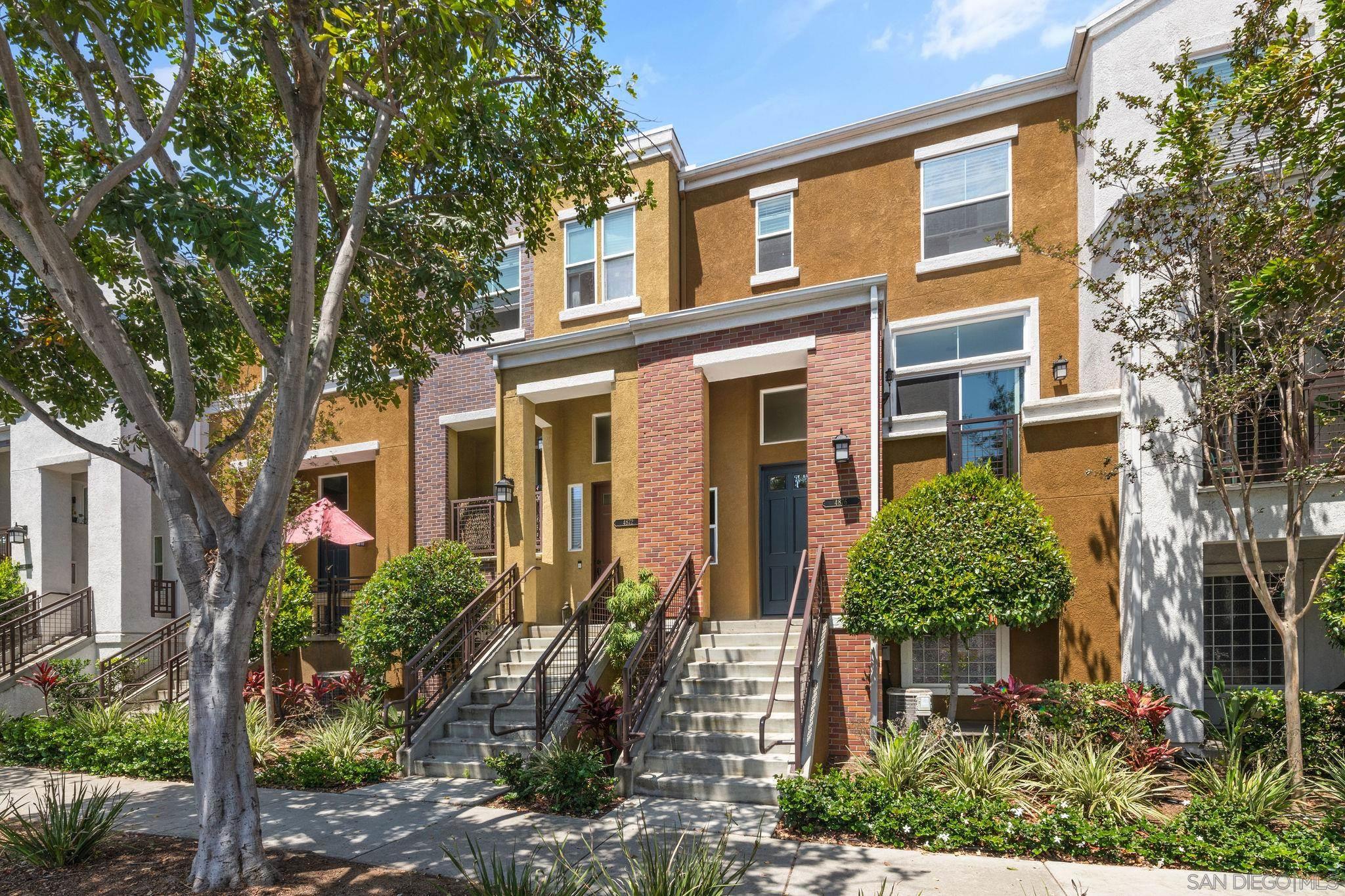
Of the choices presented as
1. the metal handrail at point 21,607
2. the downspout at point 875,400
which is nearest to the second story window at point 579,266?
the downspout at point 875,400

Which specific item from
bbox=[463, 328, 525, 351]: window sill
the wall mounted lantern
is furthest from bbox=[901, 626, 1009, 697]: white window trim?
bbox=[463, 328, 525, 351]: window sill

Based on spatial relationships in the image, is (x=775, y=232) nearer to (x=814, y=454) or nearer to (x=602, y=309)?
(x=602, y=309)

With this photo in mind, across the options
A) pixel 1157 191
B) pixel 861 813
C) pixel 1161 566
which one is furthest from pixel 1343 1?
pixel 861 813

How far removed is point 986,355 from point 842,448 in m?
3.20

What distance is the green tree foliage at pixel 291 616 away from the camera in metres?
13.0

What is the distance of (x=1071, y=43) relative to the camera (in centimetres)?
1158

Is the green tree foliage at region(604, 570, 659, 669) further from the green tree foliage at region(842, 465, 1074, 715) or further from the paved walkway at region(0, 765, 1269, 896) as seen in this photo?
the green tree foliage at region(842, 465, 1074, 715)

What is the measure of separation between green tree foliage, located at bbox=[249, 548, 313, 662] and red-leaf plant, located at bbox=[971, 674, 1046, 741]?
10156 mm

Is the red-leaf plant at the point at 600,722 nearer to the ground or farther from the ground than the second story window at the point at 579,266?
nearer to the ground

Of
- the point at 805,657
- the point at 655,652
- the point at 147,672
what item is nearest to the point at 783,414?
the point at 655,652

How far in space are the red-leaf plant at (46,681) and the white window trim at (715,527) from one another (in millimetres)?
10166

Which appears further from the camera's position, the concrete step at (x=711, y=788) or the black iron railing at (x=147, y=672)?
the black iron railing at (x=147, y=672)

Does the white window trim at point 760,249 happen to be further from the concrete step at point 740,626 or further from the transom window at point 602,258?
the concrete step at point 740,626

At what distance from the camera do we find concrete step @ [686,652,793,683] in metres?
9.97
